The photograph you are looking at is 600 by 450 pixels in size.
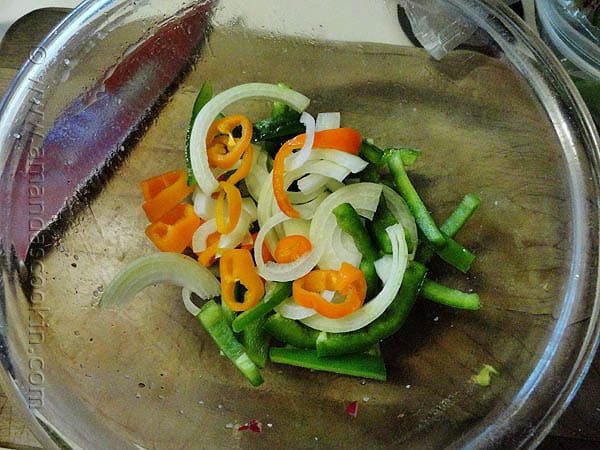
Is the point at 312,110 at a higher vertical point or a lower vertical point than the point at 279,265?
higher

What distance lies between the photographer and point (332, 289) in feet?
3.57

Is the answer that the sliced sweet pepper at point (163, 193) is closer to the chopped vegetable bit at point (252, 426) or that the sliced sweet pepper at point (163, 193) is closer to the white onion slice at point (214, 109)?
the white onion slice at point (214, 109)

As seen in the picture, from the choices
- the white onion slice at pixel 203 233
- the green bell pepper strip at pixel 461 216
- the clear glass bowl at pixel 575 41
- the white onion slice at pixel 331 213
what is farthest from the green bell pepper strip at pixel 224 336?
the clear glass bowl at pixel 575 41

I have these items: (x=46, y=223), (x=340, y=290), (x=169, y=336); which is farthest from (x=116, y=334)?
(x=340, y=290)

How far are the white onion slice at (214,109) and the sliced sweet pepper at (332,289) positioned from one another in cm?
25

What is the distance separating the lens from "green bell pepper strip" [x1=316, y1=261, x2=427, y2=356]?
1101mm

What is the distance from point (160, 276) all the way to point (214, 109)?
0.33m

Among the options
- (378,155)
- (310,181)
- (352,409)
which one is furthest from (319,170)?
(352,409)

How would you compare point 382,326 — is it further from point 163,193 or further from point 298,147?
point 163,193

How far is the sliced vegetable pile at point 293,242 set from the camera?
1.10m

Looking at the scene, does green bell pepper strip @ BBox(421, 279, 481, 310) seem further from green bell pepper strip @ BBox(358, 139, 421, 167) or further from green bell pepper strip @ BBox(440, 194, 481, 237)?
green bell pepper strip @ BBox(358, 139, 421, 167)

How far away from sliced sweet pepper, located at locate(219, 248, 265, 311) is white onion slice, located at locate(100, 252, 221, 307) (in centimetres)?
6

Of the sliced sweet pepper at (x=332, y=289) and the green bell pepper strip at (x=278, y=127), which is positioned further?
the green bell pepper strip at (x=278, y=127)

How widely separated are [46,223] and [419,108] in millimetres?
798
